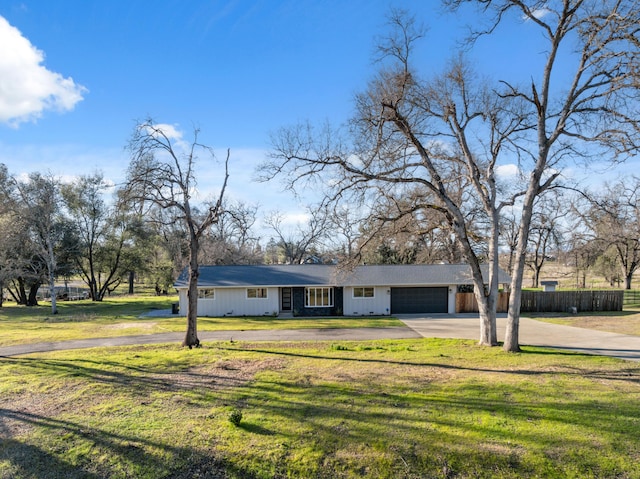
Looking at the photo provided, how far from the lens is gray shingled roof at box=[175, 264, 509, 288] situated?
26.7 m

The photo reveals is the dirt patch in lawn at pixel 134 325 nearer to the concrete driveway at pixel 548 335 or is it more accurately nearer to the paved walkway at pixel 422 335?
the paved walkway at pixel 422 335

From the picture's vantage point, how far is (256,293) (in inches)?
1067

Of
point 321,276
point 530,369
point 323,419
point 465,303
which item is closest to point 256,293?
point 321,276

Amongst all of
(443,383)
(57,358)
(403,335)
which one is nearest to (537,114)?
(443,383)

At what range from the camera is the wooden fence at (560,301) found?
26906mm

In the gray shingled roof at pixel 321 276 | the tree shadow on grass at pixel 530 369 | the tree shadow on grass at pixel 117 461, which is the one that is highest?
the gray shingled roof at pixel 321 276

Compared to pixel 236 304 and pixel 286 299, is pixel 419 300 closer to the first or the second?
pixel 286 299

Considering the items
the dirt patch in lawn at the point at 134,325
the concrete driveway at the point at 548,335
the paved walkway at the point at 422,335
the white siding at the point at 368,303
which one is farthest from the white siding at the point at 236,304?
the concrete driveway at the point at 548,335

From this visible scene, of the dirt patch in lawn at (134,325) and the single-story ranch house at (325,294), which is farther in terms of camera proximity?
the single-story ranch house at (325,294)

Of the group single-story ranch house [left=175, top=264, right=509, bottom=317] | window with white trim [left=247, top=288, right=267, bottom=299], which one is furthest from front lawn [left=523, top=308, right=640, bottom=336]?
window with white trim [left=247, top=288, right=267, bottom=299]

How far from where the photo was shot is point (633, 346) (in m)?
13.5

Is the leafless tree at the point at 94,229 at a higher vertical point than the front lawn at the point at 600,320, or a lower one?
higher

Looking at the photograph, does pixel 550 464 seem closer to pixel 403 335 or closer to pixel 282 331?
pixel 403 335

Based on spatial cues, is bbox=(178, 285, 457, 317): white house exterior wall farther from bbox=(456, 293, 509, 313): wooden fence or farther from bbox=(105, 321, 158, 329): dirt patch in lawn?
bbox=(105, 321, 158, 329): dirt patch in lawn
